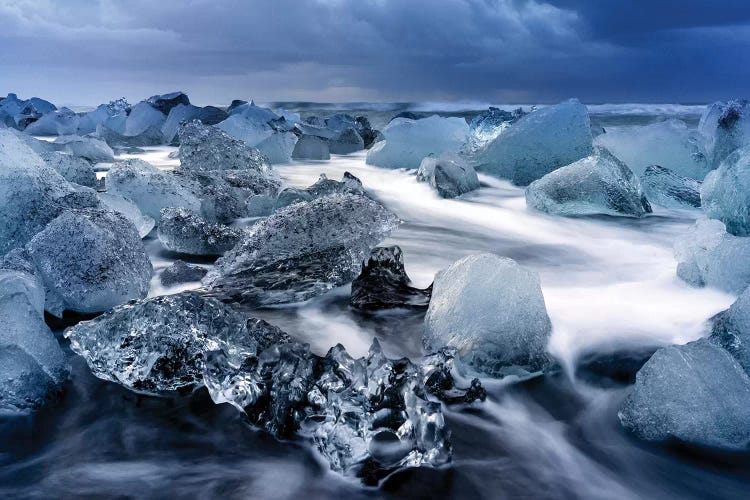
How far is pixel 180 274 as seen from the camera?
2107 millimetres

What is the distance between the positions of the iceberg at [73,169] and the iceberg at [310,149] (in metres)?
3.06

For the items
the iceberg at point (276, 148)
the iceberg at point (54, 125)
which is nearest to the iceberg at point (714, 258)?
the iceberg at point (276, 148)

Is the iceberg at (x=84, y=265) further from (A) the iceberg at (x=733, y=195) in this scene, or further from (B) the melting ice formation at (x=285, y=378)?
(A) the iceberg at (x=733, y=195)

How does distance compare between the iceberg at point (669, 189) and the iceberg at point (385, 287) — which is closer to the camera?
Answer: the iceberg at point (385, 287)

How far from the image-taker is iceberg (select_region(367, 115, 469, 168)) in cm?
563

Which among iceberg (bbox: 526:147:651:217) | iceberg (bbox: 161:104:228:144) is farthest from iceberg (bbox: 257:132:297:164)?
iceberg (bbox: 526:147:651:217)

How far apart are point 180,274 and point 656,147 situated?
11.4 ft

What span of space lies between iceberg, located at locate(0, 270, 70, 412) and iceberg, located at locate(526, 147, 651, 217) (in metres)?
2.85

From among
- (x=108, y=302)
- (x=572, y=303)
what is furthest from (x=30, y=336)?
(x=572, y=303)

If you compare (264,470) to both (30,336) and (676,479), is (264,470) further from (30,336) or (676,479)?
(676,479)

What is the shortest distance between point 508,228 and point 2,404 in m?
2.58

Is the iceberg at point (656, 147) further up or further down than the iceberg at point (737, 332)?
further up

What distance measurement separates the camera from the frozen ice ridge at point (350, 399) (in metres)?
1.06

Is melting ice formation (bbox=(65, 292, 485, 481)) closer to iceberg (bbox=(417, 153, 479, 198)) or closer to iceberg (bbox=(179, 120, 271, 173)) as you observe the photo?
iceberg (bbox=(417, 153, 479, 198))
